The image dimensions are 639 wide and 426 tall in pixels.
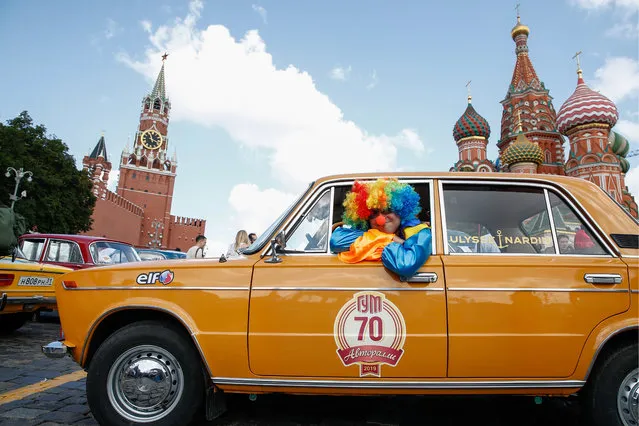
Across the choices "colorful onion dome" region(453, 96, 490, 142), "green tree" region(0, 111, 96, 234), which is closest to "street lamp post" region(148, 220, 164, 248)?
"green tree" region(0, 111, 96, 234)

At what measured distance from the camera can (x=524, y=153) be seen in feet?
115

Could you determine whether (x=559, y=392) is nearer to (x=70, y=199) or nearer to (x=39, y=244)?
(x=39, y=244)

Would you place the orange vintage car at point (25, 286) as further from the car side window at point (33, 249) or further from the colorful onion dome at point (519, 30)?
the colorful onion dome at point (519, 30)

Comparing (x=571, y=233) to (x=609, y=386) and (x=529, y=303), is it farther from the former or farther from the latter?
(x=609, y=386)

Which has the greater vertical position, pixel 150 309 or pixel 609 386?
pixel 150 309

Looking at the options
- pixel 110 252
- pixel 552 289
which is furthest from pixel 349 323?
pixel 110 252

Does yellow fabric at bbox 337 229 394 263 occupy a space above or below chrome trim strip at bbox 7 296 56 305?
above

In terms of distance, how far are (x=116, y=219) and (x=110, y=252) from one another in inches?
2000

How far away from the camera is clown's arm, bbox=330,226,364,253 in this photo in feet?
9.53

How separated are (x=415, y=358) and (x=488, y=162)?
142ft

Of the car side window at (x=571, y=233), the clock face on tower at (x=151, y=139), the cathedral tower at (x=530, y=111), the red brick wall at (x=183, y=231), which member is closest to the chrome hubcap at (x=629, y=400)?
the car side window at (x=571, y=233)

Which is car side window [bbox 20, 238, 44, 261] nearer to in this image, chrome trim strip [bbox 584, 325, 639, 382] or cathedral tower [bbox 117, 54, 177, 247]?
chrome trim strip [bbox 584, 325, 639, 382]

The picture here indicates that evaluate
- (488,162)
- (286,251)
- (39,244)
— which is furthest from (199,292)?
(488,162)

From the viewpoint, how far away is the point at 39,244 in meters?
8.02
